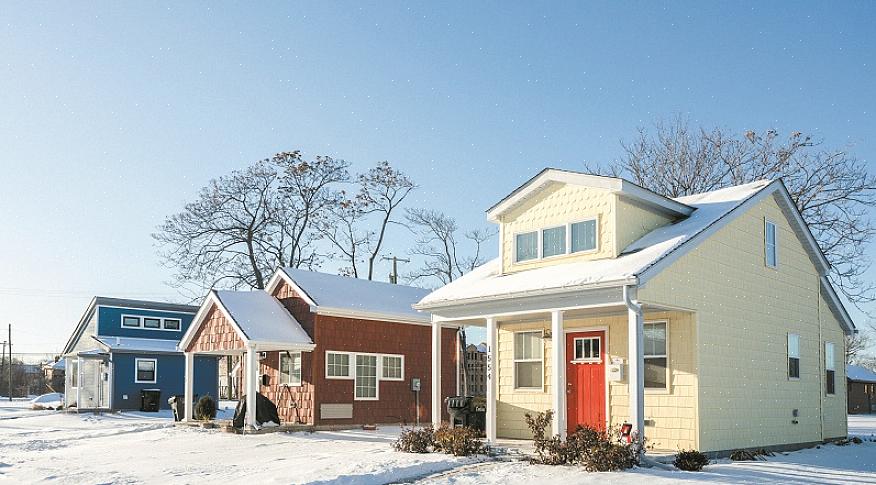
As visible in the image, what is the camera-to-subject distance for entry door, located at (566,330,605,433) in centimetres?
1856

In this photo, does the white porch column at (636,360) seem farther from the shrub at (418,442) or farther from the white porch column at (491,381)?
the shrub at (418,442)

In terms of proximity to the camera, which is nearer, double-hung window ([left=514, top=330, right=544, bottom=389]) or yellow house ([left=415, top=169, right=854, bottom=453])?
yellow house ([left=415, top=169, right=854, bottom=453])

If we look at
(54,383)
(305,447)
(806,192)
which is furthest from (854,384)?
(54,383)

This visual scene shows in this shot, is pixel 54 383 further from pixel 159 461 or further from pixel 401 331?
pixel 159 461

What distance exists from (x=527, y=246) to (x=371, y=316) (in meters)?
8.55

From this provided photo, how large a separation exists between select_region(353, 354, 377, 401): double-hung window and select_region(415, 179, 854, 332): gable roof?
6.73 m

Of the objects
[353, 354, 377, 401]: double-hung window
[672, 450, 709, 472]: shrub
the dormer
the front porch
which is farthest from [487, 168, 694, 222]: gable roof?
[353, 354, 377, 401]: double-hung window

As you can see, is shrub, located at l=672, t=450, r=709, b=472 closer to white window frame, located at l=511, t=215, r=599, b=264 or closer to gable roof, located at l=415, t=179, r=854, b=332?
gable roof, located at l=415, t=179, r=854, b=332

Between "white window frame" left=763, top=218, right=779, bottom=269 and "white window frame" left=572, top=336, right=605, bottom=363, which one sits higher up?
"white window frame" left=763, top=218, right=779, bottom=269

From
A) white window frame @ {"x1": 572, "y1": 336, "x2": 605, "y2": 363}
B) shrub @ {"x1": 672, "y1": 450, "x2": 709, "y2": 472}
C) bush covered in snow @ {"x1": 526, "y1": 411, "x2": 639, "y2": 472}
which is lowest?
shrub @ {"x1": 672, "y1": 450, "x2": 709, "y2": 472}

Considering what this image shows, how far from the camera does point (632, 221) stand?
1825 cm

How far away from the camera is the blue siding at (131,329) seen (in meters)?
39.7

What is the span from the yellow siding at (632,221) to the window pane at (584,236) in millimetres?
606

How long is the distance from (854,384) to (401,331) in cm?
3902
